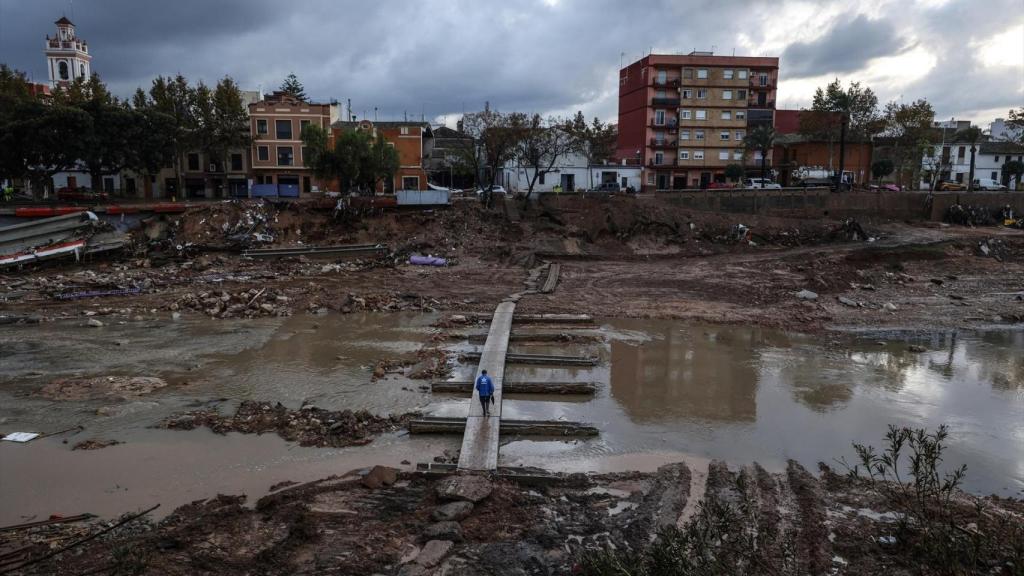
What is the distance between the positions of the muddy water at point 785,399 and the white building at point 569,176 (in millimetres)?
32856

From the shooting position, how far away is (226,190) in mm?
56250

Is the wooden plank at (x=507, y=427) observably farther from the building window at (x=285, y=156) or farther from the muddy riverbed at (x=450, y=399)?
the building window at (x=285, y=156)

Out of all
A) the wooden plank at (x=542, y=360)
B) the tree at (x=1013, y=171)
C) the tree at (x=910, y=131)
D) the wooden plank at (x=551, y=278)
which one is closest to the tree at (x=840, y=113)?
the tree at (x=910, y=131)

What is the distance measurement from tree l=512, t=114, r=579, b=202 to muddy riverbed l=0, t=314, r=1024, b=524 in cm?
2497

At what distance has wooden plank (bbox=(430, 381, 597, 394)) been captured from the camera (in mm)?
17125

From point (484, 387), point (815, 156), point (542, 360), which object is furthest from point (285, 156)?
point (815, 156)

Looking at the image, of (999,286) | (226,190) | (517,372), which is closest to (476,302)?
(517,372)

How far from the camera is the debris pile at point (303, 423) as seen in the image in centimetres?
1406

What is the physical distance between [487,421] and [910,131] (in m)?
56.5

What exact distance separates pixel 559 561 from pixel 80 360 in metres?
17.6

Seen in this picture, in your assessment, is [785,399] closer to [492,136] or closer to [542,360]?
[542,360]

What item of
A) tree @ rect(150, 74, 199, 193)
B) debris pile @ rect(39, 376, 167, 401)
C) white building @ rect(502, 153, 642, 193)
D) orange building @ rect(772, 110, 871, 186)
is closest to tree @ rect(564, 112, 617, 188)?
white building @ rect(502, 153, 642, 193)

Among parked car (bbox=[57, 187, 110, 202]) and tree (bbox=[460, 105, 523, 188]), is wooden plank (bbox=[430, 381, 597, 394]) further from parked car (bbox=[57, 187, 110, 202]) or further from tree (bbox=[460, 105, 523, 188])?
parked car (bbox=[57, 187, 110, 202])

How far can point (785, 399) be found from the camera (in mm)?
17188
